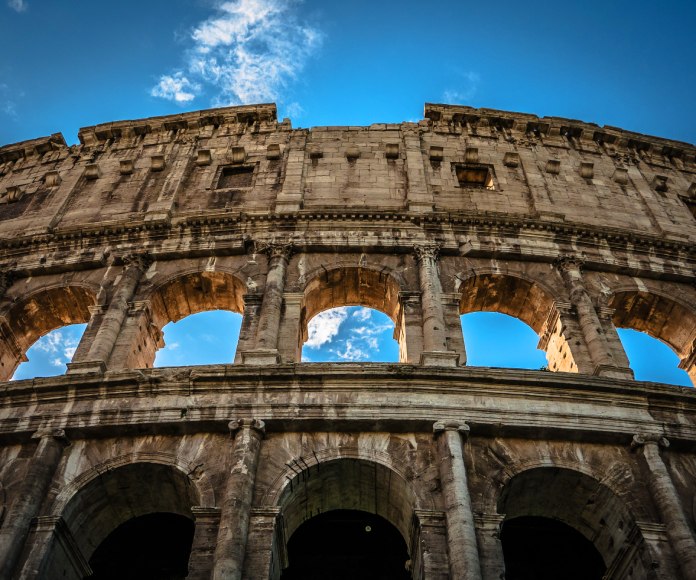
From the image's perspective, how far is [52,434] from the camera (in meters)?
10.6

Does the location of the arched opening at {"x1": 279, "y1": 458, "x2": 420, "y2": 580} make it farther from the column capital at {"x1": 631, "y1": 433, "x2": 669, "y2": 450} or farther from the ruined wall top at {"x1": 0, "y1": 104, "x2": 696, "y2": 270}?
the ruined wall top at {"x1": 0, "y1": 104, "x2": 696, "y2": 270}

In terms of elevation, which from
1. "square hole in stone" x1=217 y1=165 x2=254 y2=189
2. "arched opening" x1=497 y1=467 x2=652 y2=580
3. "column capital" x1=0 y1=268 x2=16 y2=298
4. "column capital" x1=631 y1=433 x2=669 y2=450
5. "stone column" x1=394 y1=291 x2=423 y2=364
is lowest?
"arched opening" x1=497 y1=467 x2=652 y2=580

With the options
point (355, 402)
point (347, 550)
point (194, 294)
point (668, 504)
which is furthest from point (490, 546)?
point (194, 294)

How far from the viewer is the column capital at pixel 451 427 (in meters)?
10.3

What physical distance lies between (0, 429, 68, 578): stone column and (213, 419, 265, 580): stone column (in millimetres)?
2759

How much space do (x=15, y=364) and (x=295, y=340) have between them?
6632 mm

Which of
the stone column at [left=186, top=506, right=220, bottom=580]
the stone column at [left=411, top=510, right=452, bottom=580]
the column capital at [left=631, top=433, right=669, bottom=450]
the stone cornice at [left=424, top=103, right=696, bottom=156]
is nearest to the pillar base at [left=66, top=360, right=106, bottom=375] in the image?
the stone column at [left=186, top=506, right=220, bottom=580]

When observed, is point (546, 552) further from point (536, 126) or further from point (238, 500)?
point (536, 126)

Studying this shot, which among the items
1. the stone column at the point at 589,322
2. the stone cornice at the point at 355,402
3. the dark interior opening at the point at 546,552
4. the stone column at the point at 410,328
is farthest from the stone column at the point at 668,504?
the stone column at the point at 410,328

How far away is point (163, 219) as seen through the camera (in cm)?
1552

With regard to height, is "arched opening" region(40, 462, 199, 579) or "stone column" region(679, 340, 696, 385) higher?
"stone column" region(679, 340, 696, 385)

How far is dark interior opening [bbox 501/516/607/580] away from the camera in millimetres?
11523

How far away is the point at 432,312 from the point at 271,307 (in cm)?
306

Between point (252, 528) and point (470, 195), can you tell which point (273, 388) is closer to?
point (252, 528)
